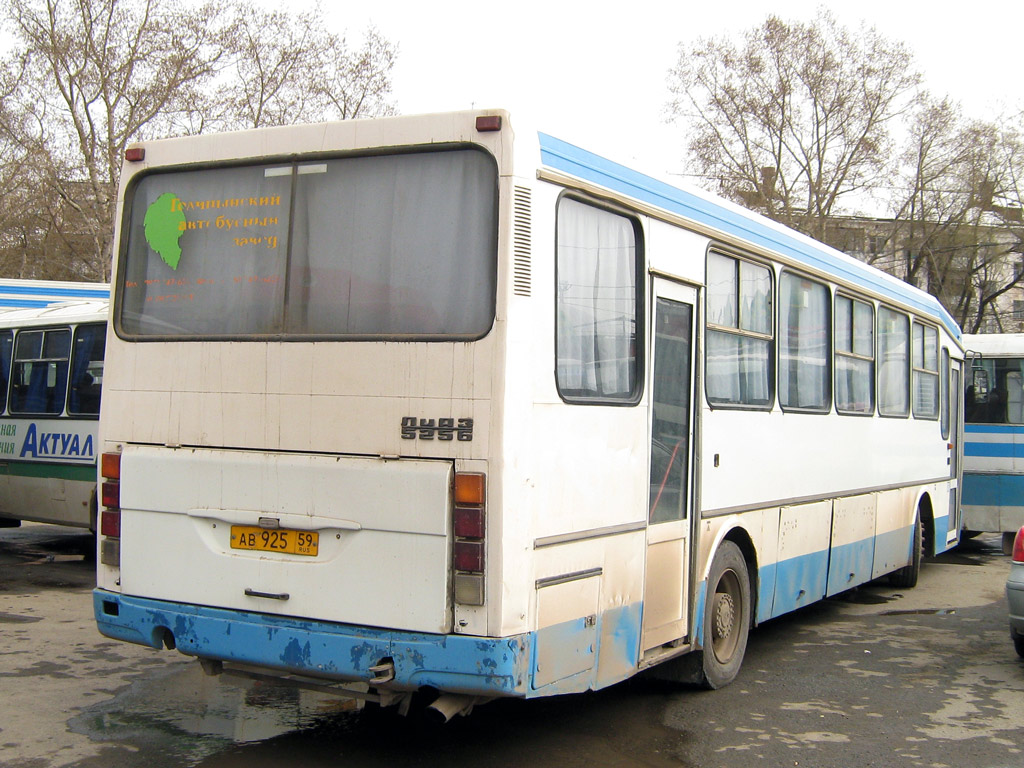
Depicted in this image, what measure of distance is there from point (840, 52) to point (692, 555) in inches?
1618

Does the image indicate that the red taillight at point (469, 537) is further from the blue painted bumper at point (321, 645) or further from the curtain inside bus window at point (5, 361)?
the curtain inside bus window at point (5, 361)

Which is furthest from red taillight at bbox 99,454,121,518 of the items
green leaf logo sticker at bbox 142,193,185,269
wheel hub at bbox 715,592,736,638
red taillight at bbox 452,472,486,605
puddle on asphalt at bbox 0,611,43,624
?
puddle on asphalt at bbox 0,611,43,624

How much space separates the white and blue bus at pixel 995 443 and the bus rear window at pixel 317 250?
11.6 metres

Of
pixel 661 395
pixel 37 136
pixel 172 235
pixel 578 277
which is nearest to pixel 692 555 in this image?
pixel 661 395

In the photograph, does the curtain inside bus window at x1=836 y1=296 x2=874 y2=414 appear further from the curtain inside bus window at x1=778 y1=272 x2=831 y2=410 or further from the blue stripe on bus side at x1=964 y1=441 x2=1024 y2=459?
the blue stripe on bus side at x1=964 y1=441 x2=1024 y2=459

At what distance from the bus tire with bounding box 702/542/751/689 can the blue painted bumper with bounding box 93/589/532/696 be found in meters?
2.37

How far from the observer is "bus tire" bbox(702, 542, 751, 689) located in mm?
7000

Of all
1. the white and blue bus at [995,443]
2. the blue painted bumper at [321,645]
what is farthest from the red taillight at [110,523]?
the white and blue bus at [995,443]

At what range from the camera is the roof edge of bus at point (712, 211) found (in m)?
5.44

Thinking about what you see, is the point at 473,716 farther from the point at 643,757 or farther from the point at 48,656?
the point at 48,656

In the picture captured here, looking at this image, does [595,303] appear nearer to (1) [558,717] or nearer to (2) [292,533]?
(2) [292,533]

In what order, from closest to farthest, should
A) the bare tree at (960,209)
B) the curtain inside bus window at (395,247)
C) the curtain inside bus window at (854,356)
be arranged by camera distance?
the curtain inside bus window at (395,247), the curtain inside bus window at (854,356), the bare tree at (960,209)

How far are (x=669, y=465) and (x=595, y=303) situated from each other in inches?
→ 49.3

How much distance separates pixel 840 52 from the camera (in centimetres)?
4353
